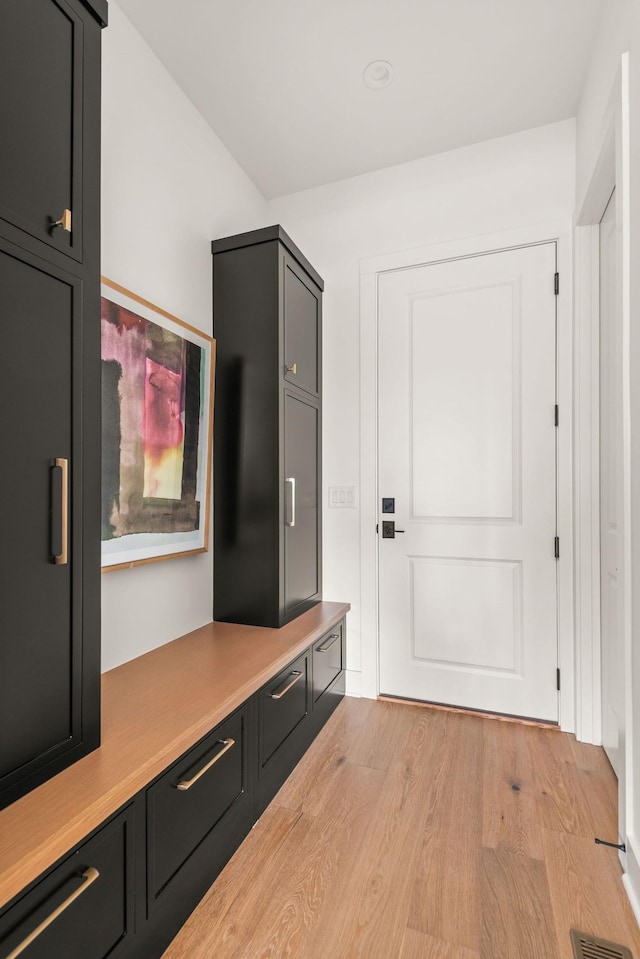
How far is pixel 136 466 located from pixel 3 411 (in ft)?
2.72

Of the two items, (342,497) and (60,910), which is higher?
(342,497)

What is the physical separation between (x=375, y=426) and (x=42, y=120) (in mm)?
1921

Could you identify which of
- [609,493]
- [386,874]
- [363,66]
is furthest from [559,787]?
[363,66]

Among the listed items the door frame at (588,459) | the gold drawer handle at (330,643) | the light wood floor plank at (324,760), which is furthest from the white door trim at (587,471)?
the gold drawer handle at (330,643)

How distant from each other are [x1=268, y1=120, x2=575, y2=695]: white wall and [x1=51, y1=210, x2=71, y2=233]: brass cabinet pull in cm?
179

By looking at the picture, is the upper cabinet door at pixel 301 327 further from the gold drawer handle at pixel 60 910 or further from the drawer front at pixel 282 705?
the gold drawer handle at pixel 60 910

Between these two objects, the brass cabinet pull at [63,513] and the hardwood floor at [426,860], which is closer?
the brass cabinet pull at [63,513]

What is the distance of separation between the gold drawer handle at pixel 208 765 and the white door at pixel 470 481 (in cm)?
136

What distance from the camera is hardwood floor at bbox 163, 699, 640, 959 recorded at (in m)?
1.25

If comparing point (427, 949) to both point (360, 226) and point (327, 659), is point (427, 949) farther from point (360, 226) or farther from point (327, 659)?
point (360, 226)

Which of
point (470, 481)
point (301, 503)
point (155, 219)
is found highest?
point (155, 219)

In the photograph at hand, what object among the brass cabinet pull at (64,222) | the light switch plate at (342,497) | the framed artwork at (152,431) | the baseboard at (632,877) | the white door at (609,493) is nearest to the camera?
the brass cabinet pull at (64,222)

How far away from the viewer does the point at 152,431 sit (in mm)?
1892

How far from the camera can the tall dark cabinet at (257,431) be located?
2240mm
